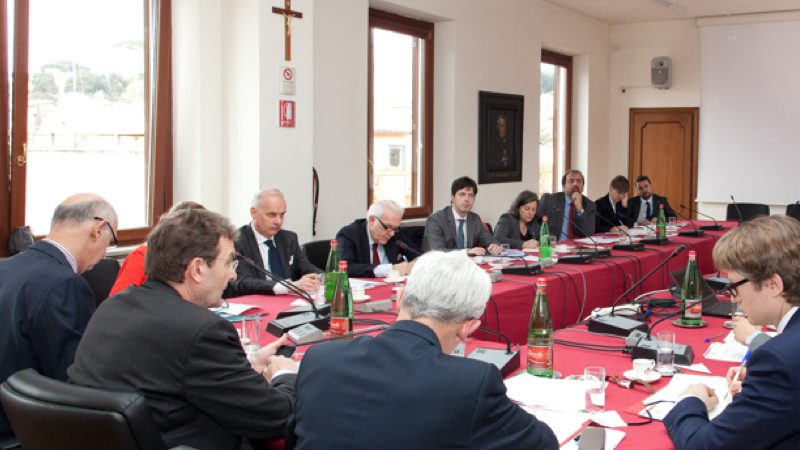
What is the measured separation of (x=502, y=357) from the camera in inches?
86.8

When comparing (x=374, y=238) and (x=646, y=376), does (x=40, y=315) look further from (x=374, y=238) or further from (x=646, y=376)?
(x=374, y=238)

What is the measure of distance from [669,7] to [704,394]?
7969 millimetres

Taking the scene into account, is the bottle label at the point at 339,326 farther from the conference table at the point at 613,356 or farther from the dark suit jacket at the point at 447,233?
the dark suit jacket at the point at 447,233

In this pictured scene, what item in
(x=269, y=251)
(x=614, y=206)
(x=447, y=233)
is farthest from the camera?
(x=614, y=206)

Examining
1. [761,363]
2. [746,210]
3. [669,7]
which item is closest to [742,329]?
[761,363]

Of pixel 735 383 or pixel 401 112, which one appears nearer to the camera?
pixel 735 383

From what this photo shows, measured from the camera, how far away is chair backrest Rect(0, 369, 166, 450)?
138 cm

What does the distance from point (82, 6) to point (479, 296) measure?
3.82m

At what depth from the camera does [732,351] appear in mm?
2430

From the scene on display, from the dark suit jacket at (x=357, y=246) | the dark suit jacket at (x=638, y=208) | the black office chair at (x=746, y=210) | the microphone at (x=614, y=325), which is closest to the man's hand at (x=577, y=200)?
the dark suit jacket at (x=638, y=208)

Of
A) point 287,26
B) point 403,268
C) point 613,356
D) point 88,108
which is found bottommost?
point 613,356

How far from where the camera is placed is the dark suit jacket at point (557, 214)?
665cm

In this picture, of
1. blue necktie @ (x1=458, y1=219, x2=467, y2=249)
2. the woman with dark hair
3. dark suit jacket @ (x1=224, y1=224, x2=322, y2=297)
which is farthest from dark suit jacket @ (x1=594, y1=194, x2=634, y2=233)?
dark suit jacket @ (x1=224, y1=224, x2=322, y2=297)

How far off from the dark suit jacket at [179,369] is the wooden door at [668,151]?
28.9 feet
